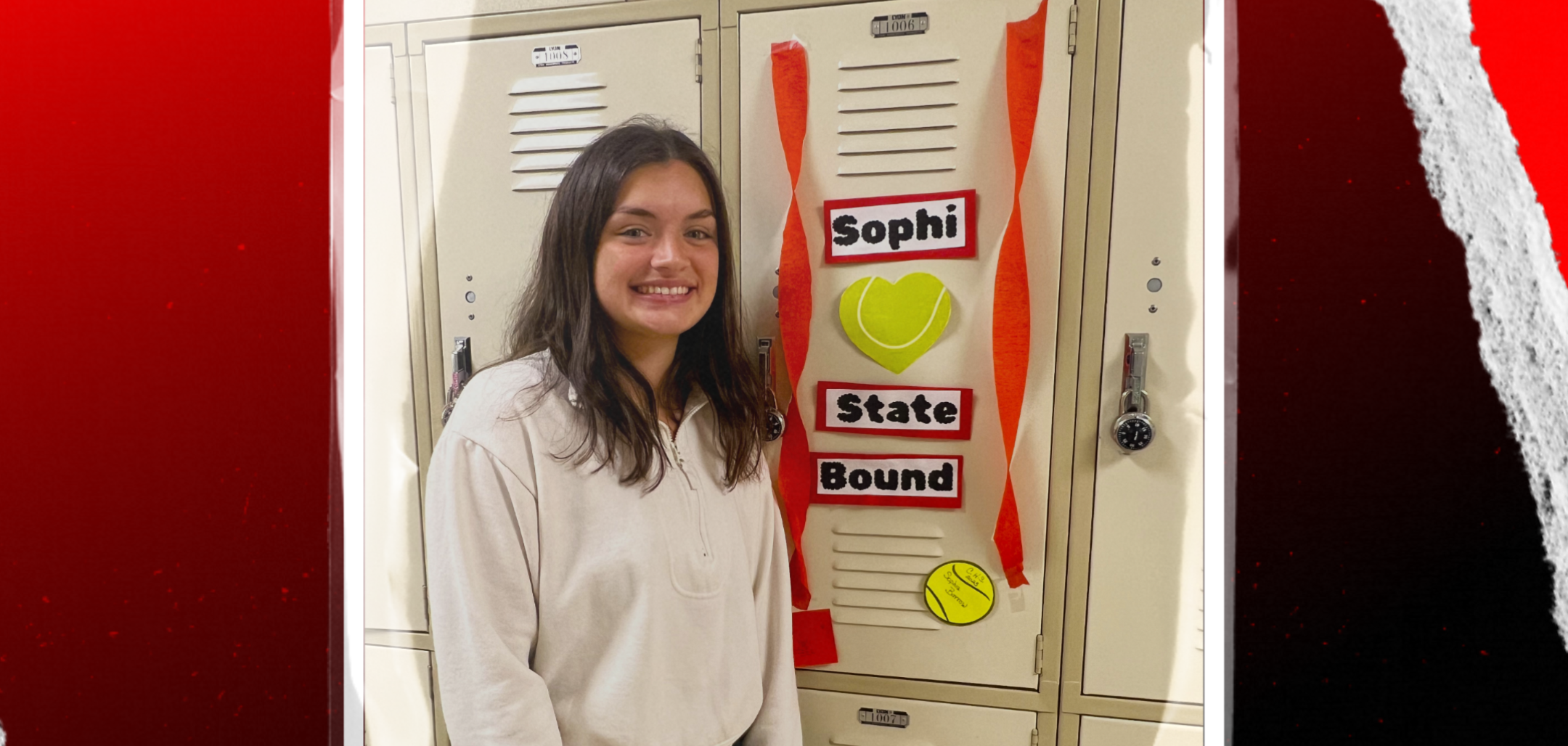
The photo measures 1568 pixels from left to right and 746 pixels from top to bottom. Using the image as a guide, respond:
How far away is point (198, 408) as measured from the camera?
132 centimetres

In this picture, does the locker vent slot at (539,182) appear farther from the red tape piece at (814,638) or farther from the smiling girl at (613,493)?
the red tape piece at (814,638)

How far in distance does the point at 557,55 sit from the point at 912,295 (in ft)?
2.03

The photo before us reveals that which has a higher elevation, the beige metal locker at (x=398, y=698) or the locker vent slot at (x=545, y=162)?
the locker vent slot at (x=545, y=162)

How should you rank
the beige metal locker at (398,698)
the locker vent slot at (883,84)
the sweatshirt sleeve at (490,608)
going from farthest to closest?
the beige metal locker at (398,698), the locker vent slot at (883,84), the sweatshirt sleeve at (490,608)

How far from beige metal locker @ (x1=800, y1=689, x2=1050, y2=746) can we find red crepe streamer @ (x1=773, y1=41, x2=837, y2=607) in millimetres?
167

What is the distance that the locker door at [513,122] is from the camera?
1.17 m

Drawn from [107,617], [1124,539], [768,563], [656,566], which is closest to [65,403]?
[107,617]

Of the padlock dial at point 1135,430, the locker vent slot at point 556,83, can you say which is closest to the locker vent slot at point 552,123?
the locker vent slot at point 556,83

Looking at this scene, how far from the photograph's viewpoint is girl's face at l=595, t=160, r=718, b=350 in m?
1.09

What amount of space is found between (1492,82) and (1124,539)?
845 millimetres

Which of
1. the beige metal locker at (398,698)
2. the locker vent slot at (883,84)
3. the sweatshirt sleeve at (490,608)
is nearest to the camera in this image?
the sweatshirt sleeve at (490,608)

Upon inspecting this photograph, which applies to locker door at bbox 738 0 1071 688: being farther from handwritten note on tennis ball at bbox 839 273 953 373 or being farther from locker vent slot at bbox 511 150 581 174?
locker vent slot at bbox 511 150 581 174

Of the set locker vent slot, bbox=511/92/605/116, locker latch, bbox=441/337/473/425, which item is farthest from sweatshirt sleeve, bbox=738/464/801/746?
locker vent slot, bbox=511/92/605/116

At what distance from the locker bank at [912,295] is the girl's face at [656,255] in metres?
0.09
